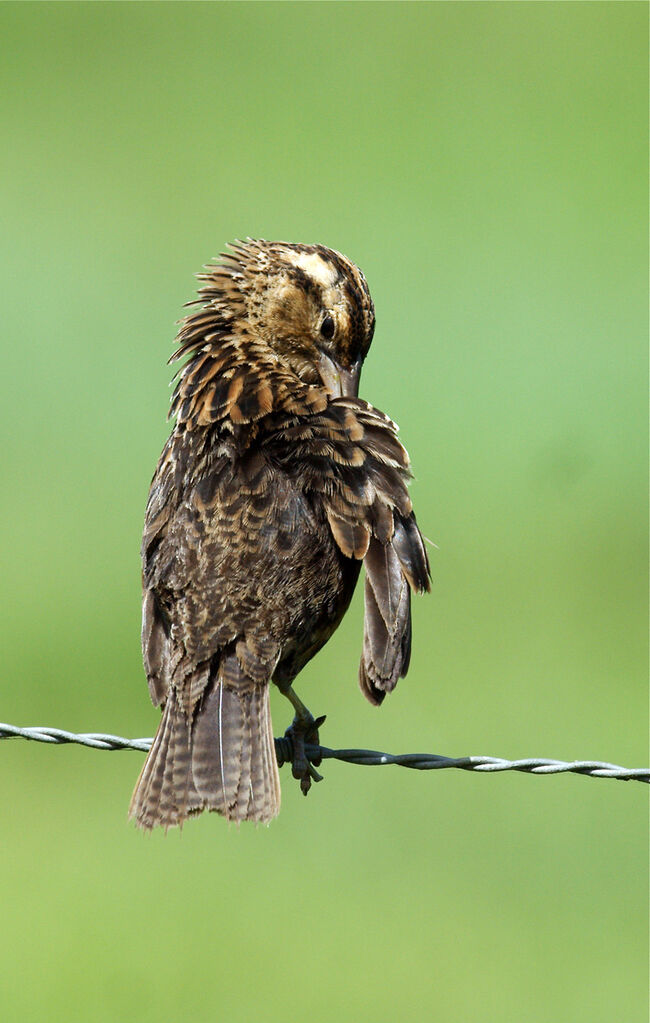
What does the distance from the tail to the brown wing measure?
0.46 m

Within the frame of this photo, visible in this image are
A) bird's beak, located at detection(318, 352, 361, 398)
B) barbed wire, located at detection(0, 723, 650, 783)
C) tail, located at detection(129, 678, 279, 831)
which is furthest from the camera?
bird's beak, located at detection(318, 352, 361, 398)

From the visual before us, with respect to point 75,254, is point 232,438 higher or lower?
lower

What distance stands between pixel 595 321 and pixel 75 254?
235 inches

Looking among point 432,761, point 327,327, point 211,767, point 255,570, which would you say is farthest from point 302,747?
point 327,327

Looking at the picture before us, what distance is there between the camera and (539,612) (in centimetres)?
Answer: 1448

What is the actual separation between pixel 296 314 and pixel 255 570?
5.13 feet

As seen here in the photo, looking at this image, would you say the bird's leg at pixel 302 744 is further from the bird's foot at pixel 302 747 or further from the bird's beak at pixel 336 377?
the bird's beak at pixel 336 377

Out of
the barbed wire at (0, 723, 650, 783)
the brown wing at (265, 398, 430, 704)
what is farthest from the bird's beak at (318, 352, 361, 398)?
the barbed wire at (0, 723, 650, 783)

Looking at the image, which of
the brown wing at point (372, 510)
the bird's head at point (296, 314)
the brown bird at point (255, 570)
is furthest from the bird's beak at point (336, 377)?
the brown wing at point (372, 510)

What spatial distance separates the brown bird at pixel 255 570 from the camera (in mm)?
6238

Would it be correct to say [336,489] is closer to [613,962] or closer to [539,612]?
[613,962]

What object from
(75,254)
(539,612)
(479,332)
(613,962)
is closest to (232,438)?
(613,962)

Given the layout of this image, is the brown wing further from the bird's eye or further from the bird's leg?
the bird's eye

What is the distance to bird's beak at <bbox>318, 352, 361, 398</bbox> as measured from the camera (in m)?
7.56
